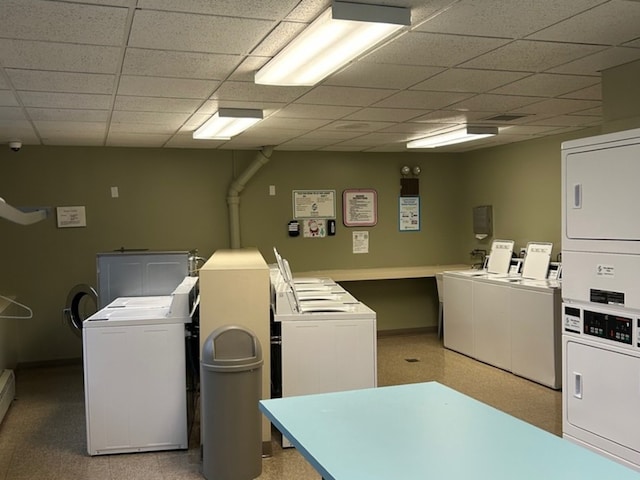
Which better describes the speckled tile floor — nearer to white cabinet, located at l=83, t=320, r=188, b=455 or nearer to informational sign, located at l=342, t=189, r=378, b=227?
white cabinet, located at l=83, t=320, r=188, b=455

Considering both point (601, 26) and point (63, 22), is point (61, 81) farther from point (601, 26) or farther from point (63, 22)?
point (601, 26)

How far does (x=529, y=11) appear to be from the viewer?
7.96 feet

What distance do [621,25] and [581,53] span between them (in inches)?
16.9

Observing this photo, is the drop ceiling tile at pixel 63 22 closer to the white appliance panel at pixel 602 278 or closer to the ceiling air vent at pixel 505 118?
the white appliance panel at pixel 602 278

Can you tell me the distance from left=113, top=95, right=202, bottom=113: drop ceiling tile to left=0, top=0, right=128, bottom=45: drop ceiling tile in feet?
4.06

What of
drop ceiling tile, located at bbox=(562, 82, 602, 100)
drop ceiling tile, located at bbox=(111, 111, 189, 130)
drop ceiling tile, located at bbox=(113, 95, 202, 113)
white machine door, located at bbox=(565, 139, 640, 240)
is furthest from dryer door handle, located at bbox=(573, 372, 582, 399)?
drop ceiling tile, located at bbox=(111, 111, 189, 130)

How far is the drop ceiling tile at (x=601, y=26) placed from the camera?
2.44 metres

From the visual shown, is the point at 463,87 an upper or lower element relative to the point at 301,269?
upper

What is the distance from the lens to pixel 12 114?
4.38m

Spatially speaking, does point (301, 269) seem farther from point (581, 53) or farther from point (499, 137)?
point (581, 53)

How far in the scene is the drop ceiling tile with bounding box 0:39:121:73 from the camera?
8.96 feet

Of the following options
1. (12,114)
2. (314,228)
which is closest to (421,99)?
(12,114)

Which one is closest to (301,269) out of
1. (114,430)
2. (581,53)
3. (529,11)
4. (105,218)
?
(105,218)

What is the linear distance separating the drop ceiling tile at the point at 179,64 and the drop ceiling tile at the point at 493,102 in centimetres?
179
